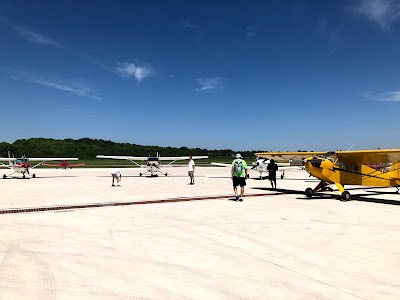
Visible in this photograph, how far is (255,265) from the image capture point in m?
4.67

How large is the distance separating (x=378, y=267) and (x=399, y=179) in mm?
10799

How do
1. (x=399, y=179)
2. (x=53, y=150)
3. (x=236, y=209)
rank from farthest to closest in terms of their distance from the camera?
(x=53, y=150) < (x=399, y=179) < (x=236, y=209)

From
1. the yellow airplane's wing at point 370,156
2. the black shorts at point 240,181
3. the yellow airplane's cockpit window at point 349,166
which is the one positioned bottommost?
the black shorts at point 240,181

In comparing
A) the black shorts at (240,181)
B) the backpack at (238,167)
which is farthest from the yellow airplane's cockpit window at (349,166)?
the backpack at (238,167)

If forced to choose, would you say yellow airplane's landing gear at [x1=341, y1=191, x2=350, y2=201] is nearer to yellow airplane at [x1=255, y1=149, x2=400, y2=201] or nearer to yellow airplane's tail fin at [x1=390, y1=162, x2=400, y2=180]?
yellow airplane at [x1=255, y1=149, x2=400, y2=201]

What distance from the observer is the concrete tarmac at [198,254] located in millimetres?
3785

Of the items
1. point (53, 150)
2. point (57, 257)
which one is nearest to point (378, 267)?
point (57, 257)

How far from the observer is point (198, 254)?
520cm

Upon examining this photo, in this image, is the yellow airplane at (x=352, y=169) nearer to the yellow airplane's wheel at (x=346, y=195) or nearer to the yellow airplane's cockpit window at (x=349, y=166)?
the yellow airplane's cockpit window at (x=349, y=166)

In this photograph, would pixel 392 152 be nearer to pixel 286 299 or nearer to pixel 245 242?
pixel 245 242

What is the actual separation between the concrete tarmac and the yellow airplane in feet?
10.7

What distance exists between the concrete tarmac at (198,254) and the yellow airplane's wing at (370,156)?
11.0ft

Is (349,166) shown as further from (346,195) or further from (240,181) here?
(240,181)

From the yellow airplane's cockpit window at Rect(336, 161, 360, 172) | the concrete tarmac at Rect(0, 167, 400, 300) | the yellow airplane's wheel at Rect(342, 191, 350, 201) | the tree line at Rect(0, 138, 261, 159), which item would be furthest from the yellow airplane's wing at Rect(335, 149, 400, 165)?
the tree line at Rect(0, 138, 261, 159)
